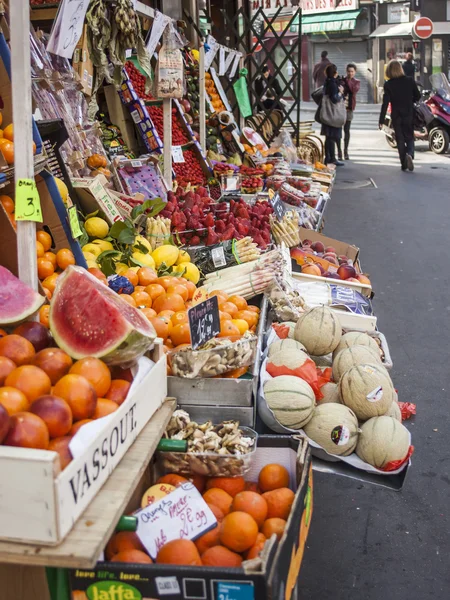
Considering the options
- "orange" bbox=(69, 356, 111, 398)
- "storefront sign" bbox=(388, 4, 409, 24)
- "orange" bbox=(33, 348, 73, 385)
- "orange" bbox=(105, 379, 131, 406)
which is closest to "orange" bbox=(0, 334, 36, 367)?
"orange" bbox=(33, 348, 73, 385)

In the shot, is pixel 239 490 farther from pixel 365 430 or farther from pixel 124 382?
pixel 365 430

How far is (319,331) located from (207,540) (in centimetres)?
139

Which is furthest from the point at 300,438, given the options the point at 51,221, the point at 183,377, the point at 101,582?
the point at 51,221

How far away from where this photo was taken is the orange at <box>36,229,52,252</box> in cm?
295

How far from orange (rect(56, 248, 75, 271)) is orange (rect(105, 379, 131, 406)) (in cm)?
111

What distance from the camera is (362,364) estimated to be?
9.19 feet

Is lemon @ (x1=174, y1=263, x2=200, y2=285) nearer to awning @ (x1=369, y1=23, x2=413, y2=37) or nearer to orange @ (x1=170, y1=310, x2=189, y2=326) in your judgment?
orange @ (x1=170, y1=310, x2=189, y2=326)

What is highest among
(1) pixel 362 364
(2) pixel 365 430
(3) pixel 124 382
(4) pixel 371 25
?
(4) pixel 371 25

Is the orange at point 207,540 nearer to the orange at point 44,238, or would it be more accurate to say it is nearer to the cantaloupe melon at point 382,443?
the cantaloupe melon at point 382,443

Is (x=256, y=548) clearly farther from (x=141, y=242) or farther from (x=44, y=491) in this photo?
(x=141, y=242)

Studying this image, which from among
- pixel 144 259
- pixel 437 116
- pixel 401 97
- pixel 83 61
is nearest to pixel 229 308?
pixel 144 259

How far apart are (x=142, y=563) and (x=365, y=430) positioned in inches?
49.3

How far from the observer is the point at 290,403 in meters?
2.62

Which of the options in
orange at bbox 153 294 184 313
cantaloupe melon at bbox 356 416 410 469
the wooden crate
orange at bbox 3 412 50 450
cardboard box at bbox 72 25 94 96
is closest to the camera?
the wooden crate
